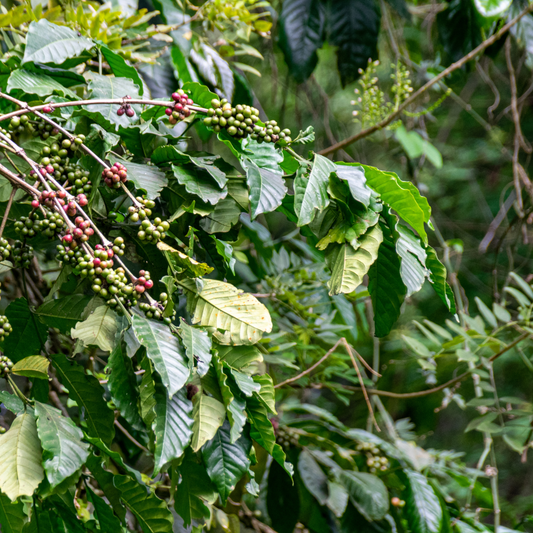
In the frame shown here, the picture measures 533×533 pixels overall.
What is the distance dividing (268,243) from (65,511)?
922 mm

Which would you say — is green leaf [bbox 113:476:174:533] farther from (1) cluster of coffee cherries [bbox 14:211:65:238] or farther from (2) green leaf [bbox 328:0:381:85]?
(2) green leaf [bbox 328:0:381:85]

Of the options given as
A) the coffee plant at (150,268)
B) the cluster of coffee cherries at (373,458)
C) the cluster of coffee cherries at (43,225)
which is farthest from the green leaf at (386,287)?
the cluster of coffee cherries at (373,458)

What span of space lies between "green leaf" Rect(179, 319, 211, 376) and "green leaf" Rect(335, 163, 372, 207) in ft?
0.75

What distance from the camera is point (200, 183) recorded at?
2.18 feet

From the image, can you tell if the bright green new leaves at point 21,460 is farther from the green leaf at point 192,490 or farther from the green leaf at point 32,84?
the green leaf at point 32,84

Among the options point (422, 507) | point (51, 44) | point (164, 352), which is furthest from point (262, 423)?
point (422, 507)

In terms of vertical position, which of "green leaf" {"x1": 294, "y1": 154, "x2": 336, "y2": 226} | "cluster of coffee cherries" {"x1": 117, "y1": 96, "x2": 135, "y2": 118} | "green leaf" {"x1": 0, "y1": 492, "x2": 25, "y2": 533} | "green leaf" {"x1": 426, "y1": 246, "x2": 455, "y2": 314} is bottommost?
"green leaf" {"x1": 0, "y1": 492, "x2": 25, "y2": 533}

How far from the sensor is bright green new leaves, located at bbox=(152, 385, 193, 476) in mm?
511

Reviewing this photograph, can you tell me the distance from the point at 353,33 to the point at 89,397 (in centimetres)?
135

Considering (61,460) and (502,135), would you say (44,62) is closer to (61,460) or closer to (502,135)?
(61,460)

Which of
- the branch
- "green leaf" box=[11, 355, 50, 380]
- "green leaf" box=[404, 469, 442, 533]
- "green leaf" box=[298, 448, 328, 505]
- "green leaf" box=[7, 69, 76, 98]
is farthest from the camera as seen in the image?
the branch

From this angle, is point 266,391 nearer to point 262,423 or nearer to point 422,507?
point 262,423

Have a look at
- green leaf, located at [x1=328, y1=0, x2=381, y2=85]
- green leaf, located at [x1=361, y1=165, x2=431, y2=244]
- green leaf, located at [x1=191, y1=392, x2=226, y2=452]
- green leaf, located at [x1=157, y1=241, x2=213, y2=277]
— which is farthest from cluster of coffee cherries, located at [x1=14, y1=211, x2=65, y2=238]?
green leaf, located at [x1=328, y1=0, x2=381, y2=85]

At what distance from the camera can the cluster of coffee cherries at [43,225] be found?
1.86 feet
